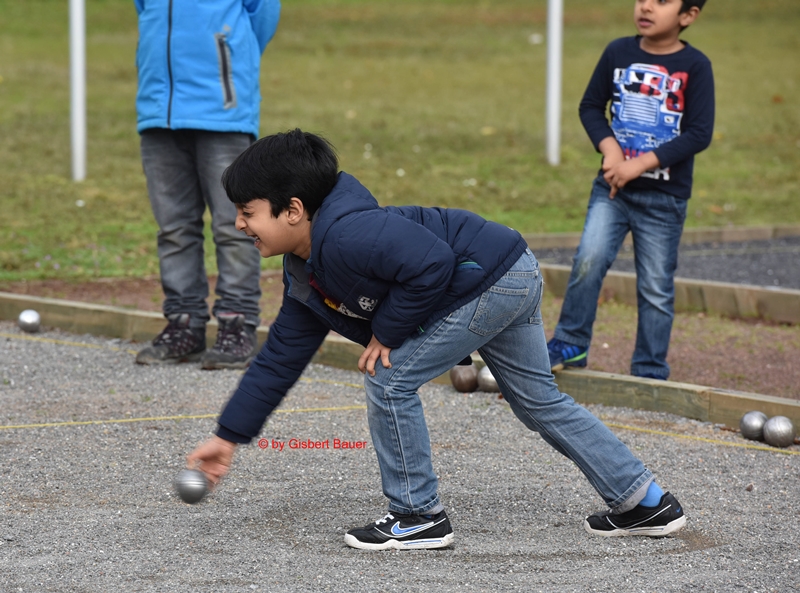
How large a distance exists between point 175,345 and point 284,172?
8.84 ft

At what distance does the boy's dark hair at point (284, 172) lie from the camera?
3.28 meters

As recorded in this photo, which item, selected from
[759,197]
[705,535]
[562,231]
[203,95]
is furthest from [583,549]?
[759,197]

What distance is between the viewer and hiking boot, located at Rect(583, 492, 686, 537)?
3594 millimetres

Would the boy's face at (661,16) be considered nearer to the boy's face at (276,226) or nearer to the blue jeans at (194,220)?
the blue jeans at (194,220)

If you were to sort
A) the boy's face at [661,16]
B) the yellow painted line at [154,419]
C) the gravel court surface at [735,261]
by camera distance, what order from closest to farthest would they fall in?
the yellow painted line at [154,419] → the boy's face at [661,16] → the gravel court surface at [735,261]

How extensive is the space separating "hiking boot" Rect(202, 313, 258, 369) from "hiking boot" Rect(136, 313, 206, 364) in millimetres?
120

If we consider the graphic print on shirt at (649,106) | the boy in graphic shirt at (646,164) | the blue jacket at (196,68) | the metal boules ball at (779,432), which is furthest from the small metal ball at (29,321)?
the metal boules ball at (779,432)

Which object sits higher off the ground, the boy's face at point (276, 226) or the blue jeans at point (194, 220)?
the boy's face at point (276, 226)

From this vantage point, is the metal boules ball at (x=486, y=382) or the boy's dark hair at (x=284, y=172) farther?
the metal boules ball at (x=486, y=382)

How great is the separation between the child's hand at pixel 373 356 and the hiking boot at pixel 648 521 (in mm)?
900

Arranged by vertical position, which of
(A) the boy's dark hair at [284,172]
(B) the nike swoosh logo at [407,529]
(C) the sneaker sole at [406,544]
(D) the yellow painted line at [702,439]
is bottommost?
(D) the yellow painted line at [702,439]

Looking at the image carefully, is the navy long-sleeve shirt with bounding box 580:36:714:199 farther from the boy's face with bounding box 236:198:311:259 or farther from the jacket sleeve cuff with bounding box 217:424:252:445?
the jacket sleeve cuff with bounding box 217:424:252:445

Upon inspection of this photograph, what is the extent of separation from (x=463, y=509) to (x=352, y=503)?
1.25 ft

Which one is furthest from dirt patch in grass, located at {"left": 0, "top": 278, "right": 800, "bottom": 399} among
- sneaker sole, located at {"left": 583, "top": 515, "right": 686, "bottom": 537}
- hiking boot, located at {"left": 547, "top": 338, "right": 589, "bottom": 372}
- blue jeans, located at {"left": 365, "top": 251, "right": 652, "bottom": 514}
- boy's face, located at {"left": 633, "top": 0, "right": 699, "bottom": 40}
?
blue jeans, located at {"left": 365, "top": 251, "right": 652, "bottom": 514}
